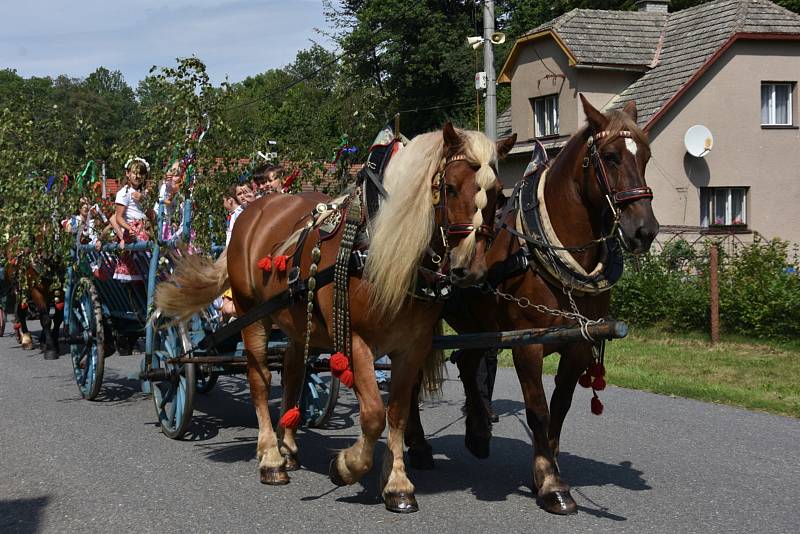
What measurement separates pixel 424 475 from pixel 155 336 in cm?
264

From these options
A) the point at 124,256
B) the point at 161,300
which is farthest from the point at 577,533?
the point at 124,256

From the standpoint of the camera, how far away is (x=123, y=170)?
331 inches

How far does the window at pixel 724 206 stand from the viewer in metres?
21.2

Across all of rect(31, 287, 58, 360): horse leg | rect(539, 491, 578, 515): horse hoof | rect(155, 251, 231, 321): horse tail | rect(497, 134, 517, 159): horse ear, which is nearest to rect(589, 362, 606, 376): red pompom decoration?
rect(539, 491, 578, 515): horse hoof

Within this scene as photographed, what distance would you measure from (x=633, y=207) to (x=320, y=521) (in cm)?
220

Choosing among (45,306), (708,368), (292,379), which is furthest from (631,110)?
(45,306)

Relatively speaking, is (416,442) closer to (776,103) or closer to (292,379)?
(292,379)

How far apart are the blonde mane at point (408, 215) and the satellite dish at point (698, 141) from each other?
16930 millimetres

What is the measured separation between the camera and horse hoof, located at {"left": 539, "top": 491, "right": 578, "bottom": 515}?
4.68 metres

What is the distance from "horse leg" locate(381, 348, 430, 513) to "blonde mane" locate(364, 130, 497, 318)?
41 centimetres

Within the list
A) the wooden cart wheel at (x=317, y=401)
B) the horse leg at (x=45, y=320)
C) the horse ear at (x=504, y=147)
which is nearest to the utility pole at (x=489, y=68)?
the horse leg at (x=45, y=320)

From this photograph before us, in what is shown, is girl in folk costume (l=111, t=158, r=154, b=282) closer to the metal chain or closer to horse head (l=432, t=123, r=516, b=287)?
the metal chain

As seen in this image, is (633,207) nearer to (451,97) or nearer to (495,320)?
(495,320)

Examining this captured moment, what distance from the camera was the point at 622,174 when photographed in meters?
4.64
